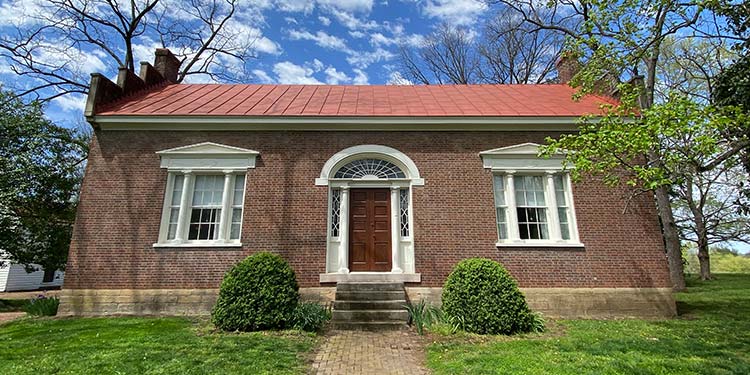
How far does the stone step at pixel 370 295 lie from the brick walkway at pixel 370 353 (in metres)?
0.98

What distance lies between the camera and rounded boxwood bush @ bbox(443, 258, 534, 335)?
6.66 metres

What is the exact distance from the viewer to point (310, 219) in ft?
29.5

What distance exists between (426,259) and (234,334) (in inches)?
179

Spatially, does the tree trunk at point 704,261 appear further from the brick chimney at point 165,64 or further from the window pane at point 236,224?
the brick chimney at point 165,64

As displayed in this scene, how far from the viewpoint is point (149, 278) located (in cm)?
860

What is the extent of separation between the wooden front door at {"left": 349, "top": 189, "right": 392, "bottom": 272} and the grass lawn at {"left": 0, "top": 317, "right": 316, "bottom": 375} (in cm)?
284

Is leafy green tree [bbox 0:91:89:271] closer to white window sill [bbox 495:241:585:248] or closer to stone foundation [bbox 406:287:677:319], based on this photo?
stone foundation [bbox 406:287:677:319]

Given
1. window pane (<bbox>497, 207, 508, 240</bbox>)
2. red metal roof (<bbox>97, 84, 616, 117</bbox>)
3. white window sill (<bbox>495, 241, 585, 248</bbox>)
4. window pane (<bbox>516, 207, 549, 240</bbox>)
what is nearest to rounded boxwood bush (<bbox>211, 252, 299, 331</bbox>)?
red metal roof (<bbox>97, 84, 616, 117</bbox>)

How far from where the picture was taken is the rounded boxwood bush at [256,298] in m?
6.78

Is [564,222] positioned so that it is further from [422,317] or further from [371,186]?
[371,186]

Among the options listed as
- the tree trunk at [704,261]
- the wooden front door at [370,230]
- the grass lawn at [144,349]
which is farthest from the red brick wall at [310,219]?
the tree trunk at [704,261]

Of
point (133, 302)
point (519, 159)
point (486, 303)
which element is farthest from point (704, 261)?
point (133, 302)

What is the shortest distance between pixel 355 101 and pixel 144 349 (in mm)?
8158

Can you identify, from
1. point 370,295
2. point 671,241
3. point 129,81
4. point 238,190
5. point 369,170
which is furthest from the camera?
point 671,241
